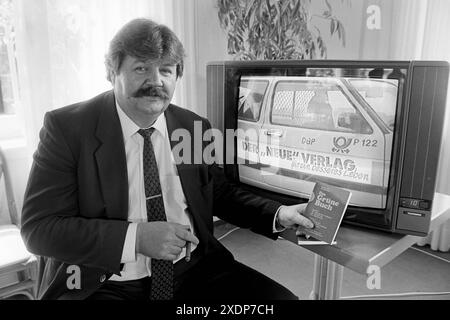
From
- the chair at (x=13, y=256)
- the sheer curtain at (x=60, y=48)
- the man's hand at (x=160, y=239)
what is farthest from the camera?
the sheer curtain at (x=60, y=48)

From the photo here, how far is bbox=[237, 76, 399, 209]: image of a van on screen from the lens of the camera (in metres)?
1.14

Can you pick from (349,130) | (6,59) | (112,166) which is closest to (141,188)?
(112,166)

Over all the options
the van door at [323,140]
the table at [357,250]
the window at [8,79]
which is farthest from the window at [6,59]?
the table at [357,250]

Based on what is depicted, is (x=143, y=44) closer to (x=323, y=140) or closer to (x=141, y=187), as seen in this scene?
(x=141, y=187)

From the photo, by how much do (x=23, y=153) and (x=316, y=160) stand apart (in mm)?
1457

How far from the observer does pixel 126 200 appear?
117cm

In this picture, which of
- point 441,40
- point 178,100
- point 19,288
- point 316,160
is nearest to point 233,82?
point 316,160

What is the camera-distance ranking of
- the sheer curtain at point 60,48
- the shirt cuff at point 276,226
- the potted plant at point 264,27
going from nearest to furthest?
the shirt cuff at point 276,226 < the sheer curtain at point 60,48 < the potted plant at point 264,27

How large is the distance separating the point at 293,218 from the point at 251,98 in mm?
458

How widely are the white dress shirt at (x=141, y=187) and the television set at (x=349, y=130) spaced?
29cm

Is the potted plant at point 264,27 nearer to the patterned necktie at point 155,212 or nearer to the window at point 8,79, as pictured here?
the window at point 8,79

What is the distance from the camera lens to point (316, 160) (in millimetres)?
1256

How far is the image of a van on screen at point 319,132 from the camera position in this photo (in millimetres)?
1143
